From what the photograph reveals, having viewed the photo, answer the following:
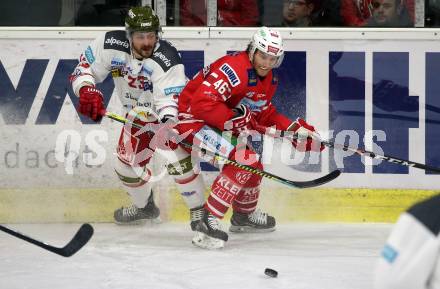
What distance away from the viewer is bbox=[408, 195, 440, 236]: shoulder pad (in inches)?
72.6

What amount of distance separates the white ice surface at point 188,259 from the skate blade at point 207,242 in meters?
0.03

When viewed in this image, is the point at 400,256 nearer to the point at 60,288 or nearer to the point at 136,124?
the point at 60,288

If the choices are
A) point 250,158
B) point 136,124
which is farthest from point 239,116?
point 136,124

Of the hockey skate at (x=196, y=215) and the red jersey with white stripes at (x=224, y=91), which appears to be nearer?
the red jersey with white stripes at (x=224, y=91)

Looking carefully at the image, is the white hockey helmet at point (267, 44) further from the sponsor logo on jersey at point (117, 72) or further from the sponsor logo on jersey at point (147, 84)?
the sponsor logo on jersey at point (117, 72)

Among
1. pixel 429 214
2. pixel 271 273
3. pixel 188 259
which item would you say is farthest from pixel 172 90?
pixel 429 214

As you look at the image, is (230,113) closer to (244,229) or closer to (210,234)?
(210,234)

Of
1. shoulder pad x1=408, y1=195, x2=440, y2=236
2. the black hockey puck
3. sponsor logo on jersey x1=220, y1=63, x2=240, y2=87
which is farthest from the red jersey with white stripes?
shoulder pad x1=408, y1=195, x2=440, y2=236

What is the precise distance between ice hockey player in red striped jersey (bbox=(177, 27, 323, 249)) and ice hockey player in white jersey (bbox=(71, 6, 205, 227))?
11 centimetres

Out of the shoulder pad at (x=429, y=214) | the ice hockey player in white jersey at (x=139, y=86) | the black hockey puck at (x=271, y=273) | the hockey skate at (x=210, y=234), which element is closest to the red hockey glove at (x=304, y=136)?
the ice hockey player in white jersey at (x=139, y=86)

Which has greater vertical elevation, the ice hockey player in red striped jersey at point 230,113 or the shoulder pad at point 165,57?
the shoulder pad at point 165,57

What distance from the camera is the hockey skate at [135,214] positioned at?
5.15 m

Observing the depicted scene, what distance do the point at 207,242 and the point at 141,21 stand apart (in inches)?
42.0

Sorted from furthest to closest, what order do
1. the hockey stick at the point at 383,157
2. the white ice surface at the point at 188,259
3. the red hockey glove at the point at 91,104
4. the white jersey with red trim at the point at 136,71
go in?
the white jersey with red trim at the point at 136,71 < the red hockey glove at the point at 91,104 < the hockey stick at the point at 383,157 < the white ice surface at the point at 188,259
